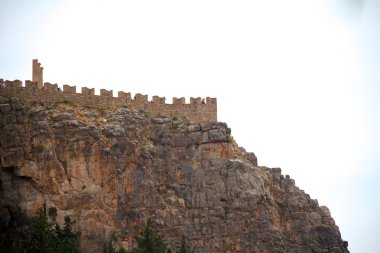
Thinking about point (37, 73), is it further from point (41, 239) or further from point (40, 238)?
point (41, 239)

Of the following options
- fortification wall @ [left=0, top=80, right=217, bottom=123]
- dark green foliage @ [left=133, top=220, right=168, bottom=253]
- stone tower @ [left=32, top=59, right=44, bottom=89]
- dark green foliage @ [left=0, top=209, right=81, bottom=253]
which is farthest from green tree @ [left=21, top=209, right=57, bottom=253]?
stone tower @ [left=32, top=59, right=44, bottom=89]

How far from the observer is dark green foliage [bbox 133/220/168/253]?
346ft

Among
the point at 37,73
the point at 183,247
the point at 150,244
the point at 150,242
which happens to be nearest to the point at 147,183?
the point at 150,242

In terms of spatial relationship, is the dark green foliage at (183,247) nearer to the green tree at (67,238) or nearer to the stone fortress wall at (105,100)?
the green tree at (67,238)

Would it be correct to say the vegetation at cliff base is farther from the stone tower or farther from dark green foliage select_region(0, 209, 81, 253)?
the stone tower

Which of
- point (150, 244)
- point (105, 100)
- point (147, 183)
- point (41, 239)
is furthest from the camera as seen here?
point (105, 100)

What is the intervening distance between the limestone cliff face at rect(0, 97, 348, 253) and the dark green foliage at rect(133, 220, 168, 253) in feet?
2.49

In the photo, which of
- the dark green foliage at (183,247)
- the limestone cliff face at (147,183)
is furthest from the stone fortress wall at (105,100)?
the dark green foliage at (183,247)

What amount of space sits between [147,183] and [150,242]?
219 inches

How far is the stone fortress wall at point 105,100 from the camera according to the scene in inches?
4215

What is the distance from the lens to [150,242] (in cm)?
10594

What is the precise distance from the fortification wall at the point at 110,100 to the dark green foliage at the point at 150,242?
1143 centimetres

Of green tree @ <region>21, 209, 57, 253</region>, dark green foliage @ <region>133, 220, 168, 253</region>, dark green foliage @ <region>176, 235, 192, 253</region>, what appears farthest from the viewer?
dark green foliage @ <region>176, 235, 192, 253</region>

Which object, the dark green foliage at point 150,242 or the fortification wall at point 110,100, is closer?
the dark green foliage at point 150,242
